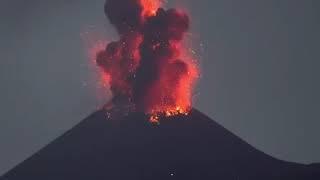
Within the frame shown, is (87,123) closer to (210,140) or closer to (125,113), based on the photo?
(125,113)

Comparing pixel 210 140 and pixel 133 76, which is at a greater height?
pixel 133 76

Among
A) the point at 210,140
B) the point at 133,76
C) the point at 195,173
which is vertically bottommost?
the point at 195,173

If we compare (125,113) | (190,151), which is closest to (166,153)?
(190,151)

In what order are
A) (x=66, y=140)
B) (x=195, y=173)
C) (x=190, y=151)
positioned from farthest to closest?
(x=66, y=140) → (x=190, y=151) → (x=195, y=173)

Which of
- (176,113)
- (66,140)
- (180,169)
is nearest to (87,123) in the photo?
(66,140)

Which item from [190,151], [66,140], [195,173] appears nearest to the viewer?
[195,173]

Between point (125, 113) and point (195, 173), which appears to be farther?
point (125, 113)
